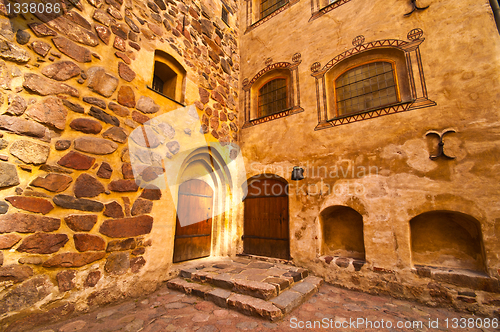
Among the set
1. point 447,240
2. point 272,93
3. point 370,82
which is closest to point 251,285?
point 447,240

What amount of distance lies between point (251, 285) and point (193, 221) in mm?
2025

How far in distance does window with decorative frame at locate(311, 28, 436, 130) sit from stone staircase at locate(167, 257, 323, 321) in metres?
2.84

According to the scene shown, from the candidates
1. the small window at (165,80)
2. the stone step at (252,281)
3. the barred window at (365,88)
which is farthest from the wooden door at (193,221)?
the barred window at (365,88)

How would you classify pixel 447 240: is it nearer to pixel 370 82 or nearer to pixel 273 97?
pixel 370 82

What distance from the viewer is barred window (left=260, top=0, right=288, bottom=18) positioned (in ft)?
20.1

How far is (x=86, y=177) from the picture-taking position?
2.75 metres

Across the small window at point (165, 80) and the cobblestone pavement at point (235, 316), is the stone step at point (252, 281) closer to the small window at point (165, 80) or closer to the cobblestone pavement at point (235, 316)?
the cobblestone pavement at point (235, 316)

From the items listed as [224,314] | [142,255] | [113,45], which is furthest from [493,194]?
[113,45]

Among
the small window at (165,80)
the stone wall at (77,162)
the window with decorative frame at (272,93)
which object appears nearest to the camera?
the stone wall at (77,162)

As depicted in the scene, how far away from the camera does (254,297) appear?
2902 millimetres

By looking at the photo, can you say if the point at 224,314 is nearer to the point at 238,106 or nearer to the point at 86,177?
the point at 86,177

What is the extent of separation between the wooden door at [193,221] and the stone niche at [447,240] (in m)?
3.76

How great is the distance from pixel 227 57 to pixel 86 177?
4.55 meters

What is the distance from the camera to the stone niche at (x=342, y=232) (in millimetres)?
3979
